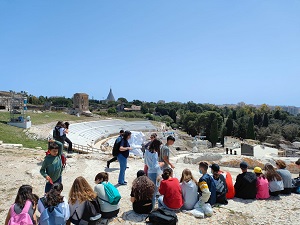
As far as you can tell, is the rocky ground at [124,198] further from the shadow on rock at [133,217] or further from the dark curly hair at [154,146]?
the dark curly hair at [154,146]

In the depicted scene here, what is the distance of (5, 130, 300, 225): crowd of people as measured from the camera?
3.79 meters

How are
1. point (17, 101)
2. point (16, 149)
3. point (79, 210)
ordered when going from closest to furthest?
point (79, 210)
point (16, 149)
point (17, 101)

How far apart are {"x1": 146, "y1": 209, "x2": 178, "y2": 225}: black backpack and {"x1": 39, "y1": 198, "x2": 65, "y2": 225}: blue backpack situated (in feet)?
5.16

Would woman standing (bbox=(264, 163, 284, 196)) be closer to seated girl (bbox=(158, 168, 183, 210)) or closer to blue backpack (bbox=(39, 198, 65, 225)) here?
seated girl (bbox=(158, 168, 183, 210))

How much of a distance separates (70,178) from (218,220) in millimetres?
4655

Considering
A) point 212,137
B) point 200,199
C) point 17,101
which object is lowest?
point 212,137

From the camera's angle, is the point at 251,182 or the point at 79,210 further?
the point at 251,182

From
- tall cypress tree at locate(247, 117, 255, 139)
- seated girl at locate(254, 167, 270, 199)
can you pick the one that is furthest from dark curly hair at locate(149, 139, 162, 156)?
tall cypress tree at locate(247, 117, 255, 139)

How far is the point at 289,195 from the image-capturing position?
21.4 ft

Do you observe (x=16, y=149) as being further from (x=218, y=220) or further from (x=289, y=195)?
(x=289, y=195)

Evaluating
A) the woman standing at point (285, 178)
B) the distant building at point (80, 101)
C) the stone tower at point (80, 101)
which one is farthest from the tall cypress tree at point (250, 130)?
the woman standing at point (285, 178)

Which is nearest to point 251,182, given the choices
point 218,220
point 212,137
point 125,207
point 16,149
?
point 218,220

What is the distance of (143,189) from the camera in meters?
4.66

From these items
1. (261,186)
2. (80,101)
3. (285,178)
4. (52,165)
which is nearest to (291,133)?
(80,101)
